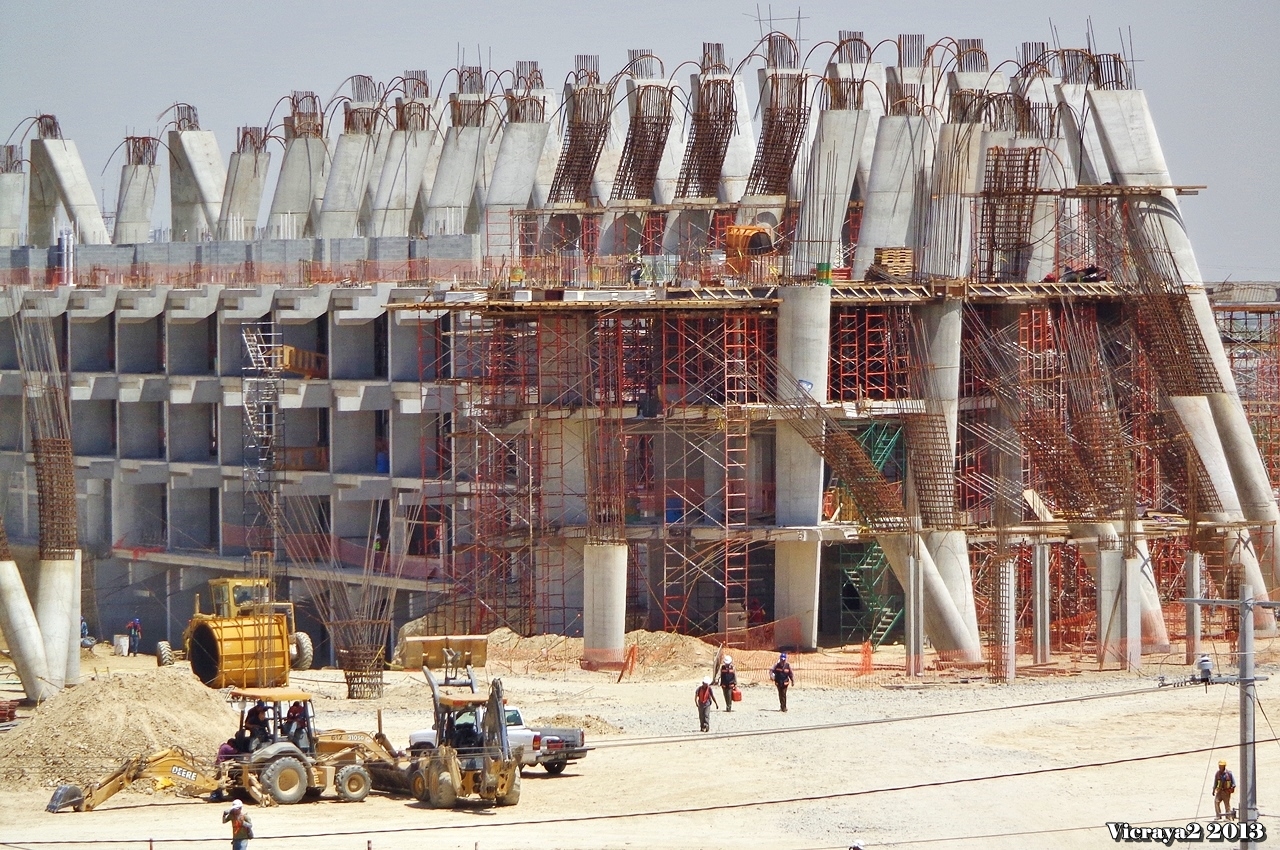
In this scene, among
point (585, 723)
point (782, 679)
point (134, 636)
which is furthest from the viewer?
point (134, 636)

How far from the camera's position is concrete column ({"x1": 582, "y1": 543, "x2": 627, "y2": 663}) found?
50094mm

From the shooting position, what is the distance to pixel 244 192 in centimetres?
7725

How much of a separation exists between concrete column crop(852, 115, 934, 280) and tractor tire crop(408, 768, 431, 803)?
948 inches

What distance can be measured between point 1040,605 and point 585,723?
1118 cm

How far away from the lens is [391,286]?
61438 millimetres

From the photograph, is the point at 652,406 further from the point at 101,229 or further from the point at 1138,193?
the point at 101,229

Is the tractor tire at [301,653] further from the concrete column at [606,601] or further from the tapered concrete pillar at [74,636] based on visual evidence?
the concrete column at [606,601]

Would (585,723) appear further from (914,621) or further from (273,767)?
(914,621)

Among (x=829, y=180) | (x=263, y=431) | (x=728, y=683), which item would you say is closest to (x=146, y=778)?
(x=728, y=683)

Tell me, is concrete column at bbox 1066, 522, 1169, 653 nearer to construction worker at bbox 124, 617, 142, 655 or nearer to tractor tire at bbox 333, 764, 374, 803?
tractor tire at bbox 333, 764, 374, 803

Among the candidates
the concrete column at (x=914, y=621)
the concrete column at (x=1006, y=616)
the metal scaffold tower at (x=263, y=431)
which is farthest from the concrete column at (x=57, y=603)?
the concrete column at (x=1006, y=616)

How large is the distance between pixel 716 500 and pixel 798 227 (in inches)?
278

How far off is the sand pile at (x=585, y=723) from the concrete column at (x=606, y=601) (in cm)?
748

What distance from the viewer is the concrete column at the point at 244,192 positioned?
76.9 m
